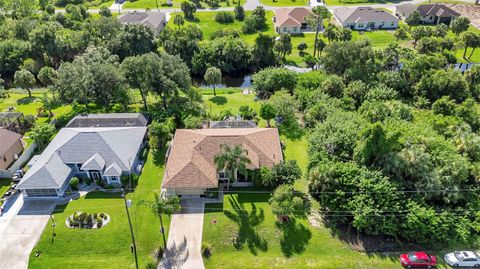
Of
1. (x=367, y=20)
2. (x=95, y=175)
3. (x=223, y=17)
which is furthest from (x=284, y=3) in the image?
(x=95, y=175)

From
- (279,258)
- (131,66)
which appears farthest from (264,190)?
(131,66)

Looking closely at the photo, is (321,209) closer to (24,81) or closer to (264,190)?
(264,190)

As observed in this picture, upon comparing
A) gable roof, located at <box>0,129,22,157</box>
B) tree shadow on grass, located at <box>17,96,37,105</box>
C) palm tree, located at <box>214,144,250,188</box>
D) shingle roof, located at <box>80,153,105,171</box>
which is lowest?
tree shadow on grass, located at <box>17,96,37,105</box>

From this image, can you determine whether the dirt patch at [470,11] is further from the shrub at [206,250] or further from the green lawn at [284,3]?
the shrub at [206,250]

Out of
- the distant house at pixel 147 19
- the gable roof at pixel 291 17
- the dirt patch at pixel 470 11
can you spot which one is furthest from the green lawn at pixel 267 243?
the dirt patch at pixel 470 11

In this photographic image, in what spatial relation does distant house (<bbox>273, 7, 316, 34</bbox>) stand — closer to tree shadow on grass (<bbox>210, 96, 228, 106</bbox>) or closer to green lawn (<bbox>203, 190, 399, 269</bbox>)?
tree shadow on grass (<bbox>210, 96, 228, 106</bbox>)

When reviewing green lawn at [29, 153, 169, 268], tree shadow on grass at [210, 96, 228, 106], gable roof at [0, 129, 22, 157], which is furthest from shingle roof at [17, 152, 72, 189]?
tree shadow on grass at [210, 96, 228, 106]
